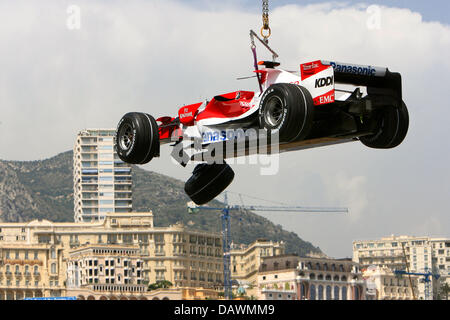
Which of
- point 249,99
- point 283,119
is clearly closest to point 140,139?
point 249,99

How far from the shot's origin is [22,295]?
185 metres

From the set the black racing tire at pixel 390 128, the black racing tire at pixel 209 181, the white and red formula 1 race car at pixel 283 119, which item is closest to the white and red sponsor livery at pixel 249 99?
the white and red formula 1 race car at pixel 283 119

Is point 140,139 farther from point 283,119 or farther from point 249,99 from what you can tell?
point 283,119

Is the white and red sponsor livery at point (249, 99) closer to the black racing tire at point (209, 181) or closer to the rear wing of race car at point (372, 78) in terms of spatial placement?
the rear wing of race car at point (372, 78)

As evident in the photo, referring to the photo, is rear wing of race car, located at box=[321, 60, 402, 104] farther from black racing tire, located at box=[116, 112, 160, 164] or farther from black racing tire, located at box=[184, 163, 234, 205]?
black racing tire, located at box=[116, 112, 160, 164]

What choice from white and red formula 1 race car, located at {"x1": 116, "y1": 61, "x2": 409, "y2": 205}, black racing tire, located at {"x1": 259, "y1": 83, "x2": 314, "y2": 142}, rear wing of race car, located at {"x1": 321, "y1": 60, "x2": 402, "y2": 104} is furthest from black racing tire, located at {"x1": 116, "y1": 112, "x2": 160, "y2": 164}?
rear wing of race car, located at {"x1": 321, "y1": 60, "x2": 402, "y2": 104}

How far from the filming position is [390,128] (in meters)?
16.7

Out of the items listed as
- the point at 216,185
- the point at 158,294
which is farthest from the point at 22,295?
the point at 216,185

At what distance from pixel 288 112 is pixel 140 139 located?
3.84 meters

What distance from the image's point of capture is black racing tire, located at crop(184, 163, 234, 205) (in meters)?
18.2
